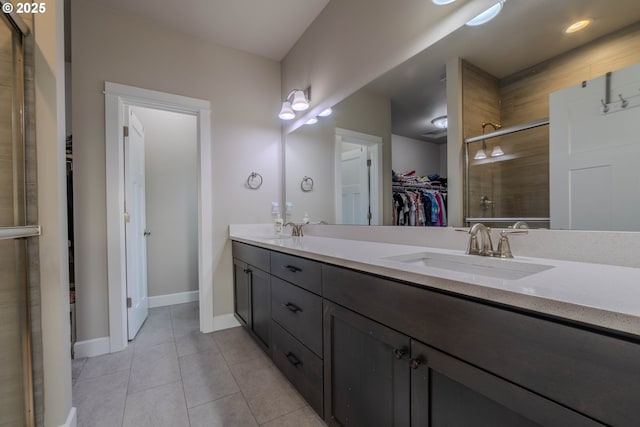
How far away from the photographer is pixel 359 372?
Answer: 0.98m

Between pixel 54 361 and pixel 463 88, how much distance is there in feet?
7.14

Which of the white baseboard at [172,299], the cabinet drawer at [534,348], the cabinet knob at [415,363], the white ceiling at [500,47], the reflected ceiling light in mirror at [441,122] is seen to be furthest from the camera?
the white baseboard at [172,299]

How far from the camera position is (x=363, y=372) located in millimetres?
956

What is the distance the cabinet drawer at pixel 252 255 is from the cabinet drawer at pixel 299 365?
0.39 meters

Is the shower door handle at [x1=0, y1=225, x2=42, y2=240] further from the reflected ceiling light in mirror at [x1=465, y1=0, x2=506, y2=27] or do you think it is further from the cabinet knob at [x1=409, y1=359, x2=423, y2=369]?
the reflected ceiling light in mirror at [x1=465, y1=0, x2=506, y2=27]

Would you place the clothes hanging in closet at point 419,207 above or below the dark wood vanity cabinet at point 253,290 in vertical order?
above

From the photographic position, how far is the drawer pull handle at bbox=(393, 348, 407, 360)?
79 cm

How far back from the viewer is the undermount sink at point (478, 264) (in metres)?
0.87

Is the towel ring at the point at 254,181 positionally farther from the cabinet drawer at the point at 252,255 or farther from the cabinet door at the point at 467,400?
the cabinet door at the point at 467,400

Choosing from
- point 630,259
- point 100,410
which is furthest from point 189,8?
point 630,259

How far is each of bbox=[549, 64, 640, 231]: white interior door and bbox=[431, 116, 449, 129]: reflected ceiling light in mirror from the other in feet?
1.33

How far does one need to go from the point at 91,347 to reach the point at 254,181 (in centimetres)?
181

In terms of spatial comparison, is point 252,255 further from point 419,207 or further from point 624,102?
point 624,102

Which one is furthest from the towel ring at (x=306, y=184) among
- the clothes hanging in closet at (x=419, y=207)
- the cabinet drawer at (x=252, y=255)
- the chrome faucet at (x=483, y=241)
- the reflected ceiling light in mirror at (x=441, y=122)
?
the chrome faucet at (x=483, y=241)
